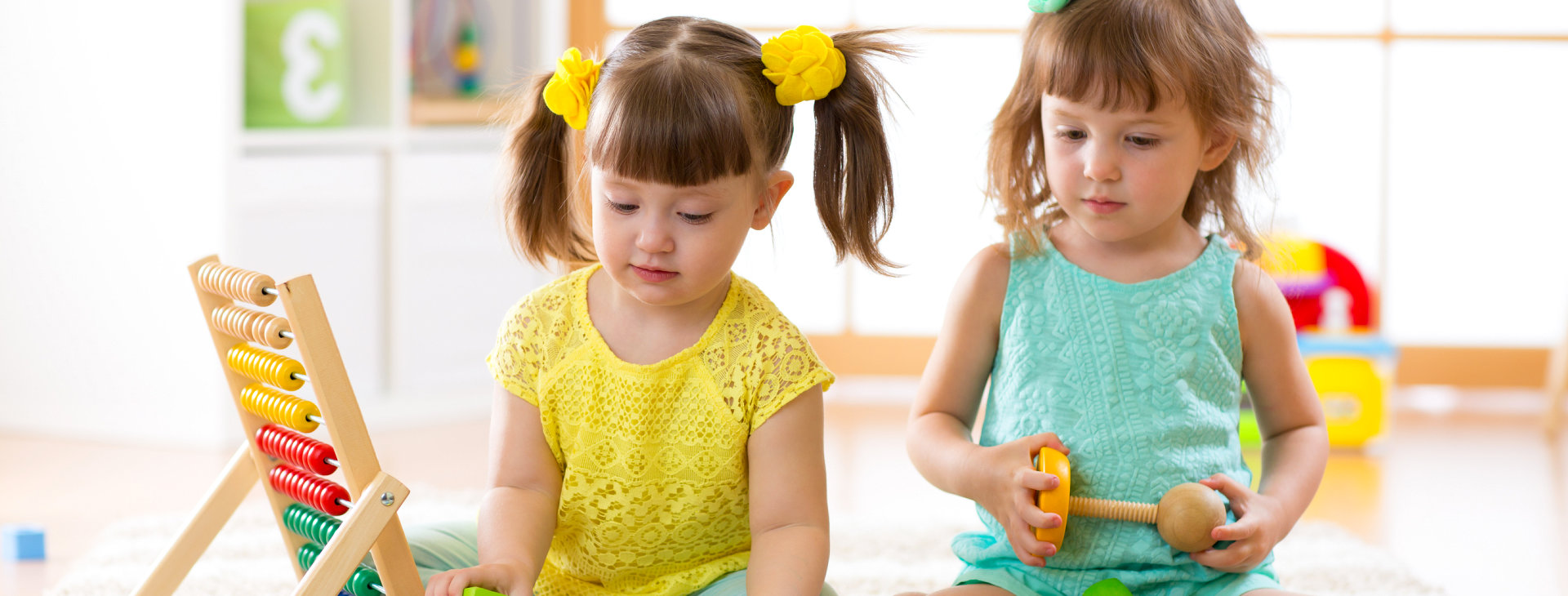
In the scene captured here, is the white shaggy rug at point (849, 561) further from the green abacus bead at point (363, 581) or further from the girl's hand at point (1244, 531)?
the girl's hand at point (1244, 531)

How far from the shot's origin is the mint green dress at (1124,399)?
1174 mm

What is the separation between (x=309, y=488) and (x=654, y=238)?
34 centimetres

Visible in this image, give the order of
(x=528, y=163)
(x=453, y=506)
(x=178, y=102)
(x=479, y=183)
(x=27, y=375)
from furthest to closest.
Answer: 1. (x=479, y=183)
2. (x=27, y=375)
3. (x=178, y=102)
4. (x=453, y=506)
5. (x=528, y=163)

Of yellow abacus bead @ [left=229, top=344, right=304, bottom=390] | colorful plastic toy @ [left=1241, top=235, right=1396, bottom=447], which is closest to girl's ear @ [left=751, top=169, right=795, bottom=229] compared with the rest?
yellow abacus bead @ [left=229, top=344, right=304, bottom=390]

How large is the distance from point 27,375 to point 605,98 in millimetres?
1889

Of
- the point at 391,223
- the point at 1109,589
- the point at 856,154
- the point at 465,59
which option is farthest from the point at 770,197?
the point at 465,59

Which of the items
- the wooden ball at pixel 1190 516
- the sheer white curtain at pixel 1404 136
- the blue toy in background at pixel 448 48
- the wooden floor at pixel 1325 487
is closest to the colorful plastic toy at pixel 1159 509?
the wooden ball at pixel 1190 516

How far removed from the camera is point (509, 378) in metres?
1.13

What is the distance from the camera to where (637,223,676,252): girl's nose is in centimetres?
102

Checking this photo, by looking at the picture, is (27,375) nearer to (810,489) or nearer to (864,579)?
(864,579)

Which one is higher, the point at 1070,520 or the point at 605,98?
the point at 605,98

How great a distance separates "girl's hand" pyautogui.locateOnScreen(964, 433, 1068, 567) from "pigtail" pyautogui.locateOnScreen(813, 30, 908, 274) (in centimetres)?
18

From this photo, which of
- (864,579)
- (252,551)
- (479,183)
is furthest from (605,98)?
(479,183)

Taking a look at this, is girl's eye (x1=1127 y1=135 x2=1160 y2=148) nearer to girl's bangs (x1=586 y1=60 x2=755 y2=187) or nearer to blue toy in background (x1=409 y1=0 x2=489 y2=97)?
girl's bangs (x1=586 y1=60 x2=755 y2=187)
